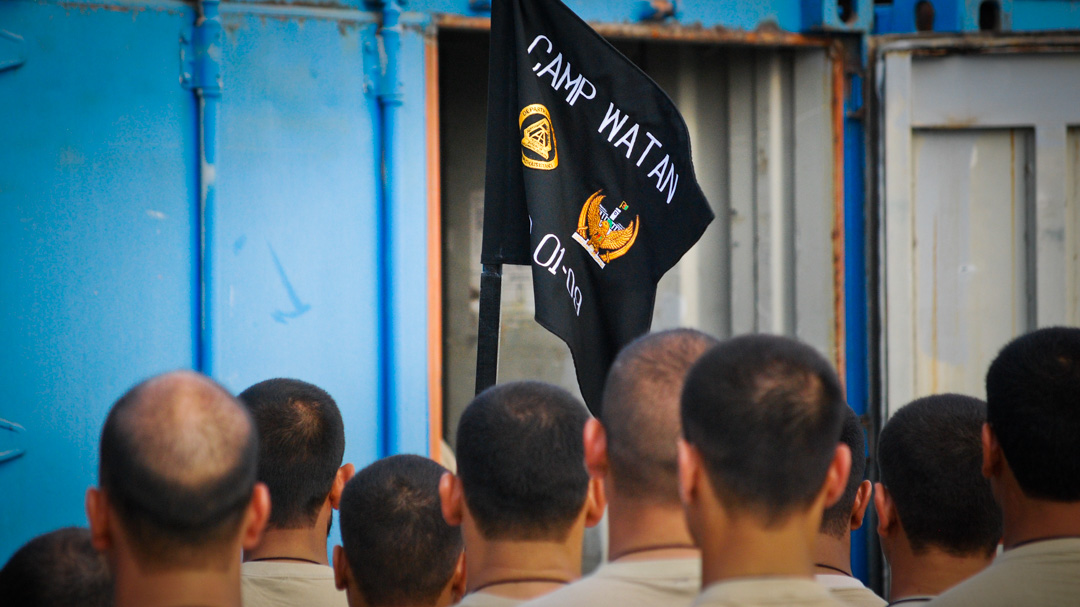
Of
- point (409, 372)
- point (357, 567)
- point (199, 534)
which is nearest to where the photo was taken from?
point (199, 534)

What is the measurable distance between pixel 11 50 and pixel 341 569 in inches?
80.2

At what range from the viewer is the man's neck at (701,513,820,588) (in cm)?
141

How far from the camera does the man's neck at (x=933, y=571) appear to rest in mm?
2240

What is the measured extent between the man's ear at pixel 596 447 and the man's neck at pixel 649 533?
75mm

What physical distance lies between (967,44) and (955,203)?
59cm

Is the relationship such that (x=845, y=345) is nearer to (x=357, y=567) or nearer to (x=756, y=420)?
(x=357, y=567)

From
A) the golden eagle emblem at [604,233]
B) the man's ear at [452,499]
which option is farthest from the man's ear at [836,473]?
the golden eagle emblem at [604,233]

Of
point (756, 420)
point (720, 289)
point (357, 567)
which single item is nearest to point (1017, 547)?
point (756, 420)

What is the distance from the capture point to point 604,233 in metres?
2.68

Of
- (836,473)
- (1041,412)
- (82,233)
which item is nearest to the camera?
(836,473)

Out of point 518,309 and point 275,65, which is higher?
point 275,65

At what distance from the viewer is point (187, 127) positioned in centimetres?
350

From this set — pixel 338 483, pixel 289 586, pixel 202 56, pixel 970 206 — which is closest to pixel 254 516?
pixel 289 586

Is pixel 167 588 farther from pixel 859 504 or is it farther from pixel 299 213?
pixel 299 213
